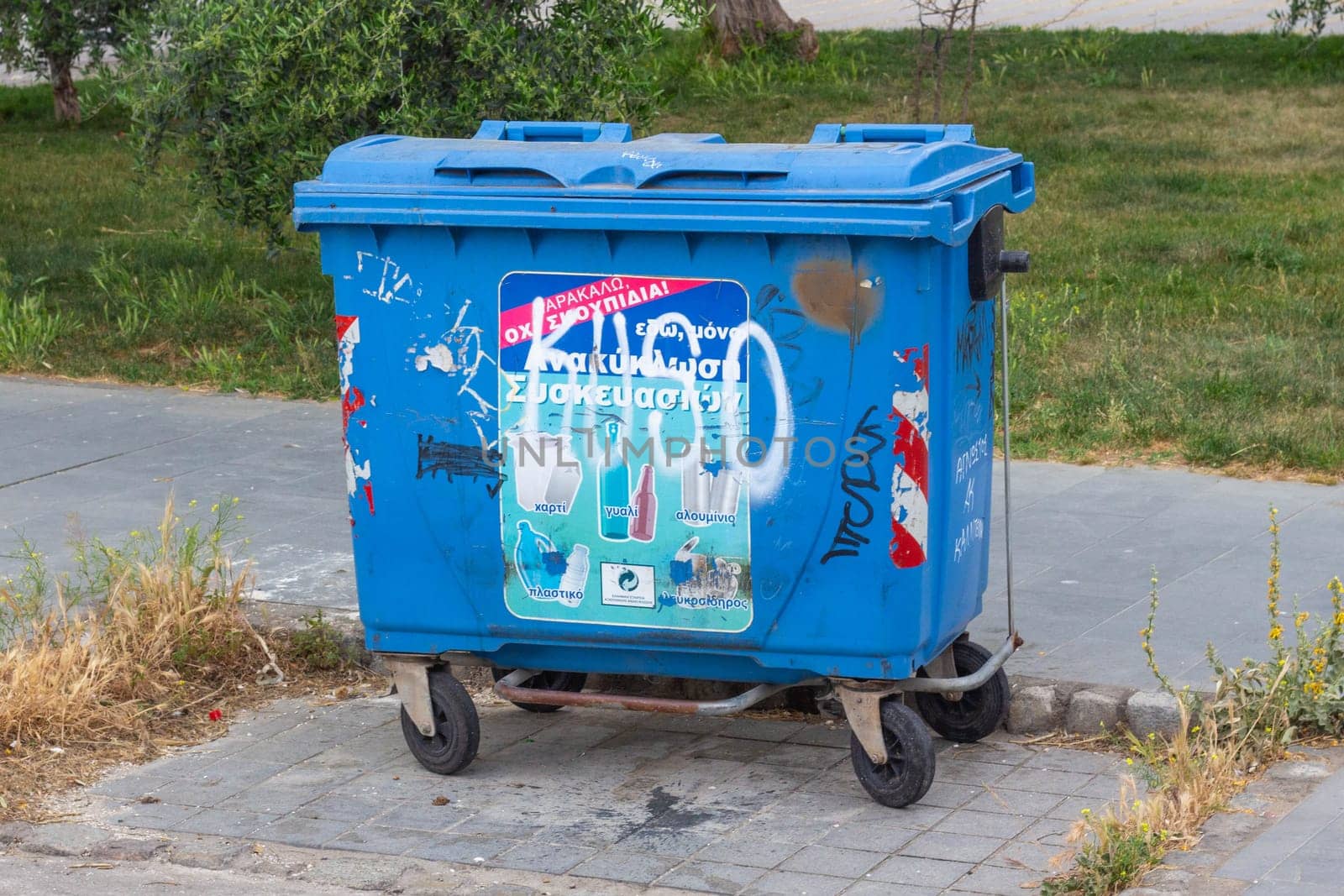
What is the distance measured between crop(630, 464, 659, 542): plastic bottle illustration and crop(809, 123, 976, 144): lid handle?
0.98 metres

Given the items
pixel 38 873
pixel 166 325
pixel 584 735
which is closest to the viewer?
pixel 38 873

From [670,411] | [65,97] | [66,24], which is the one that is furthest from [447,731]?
[65,97]

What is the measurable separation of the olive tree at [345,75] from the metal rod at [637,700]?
4649 mm

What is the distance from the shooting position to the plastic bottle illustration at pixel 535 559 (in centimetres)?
458

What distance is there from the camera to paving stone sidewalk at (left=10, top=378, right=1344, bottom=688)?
5.44 meters

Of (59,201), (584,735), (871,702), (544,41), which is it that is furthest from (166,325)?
(871,702)

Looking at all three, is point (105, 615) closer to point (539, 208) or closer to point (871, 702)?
point (539, 208)

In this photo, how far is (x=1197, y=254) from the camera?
1074 cm

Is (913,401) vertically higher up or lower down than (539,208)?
lower down

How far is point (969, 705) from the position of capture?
4.91 metres

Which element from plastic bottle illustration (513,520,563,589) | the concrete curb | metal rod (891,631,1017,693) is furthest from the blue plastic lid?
the concrete curb

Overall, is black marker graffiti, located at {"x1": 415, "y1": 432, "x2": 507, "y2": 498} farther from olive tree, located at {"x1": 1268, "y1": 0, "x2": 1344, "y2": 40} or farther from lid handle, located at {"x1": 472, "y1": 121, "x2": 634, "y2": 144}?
olive tree, located at {"x1": 1268, "y1": 0, "x2": 1344, "y2": 40}

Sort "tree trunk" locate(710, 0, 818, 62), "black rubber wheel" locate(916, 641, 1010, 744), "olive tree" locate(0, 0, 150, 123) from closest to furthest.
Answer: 1. "black rubber wheel" locate(916, 641, 1010, 744)
2. "olive tree" locate(0, 0, 150, 123)
3. "tree trunk" locate(710, 0, 818, 62)

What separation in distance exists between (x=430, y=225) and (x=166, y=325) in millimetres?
6040
